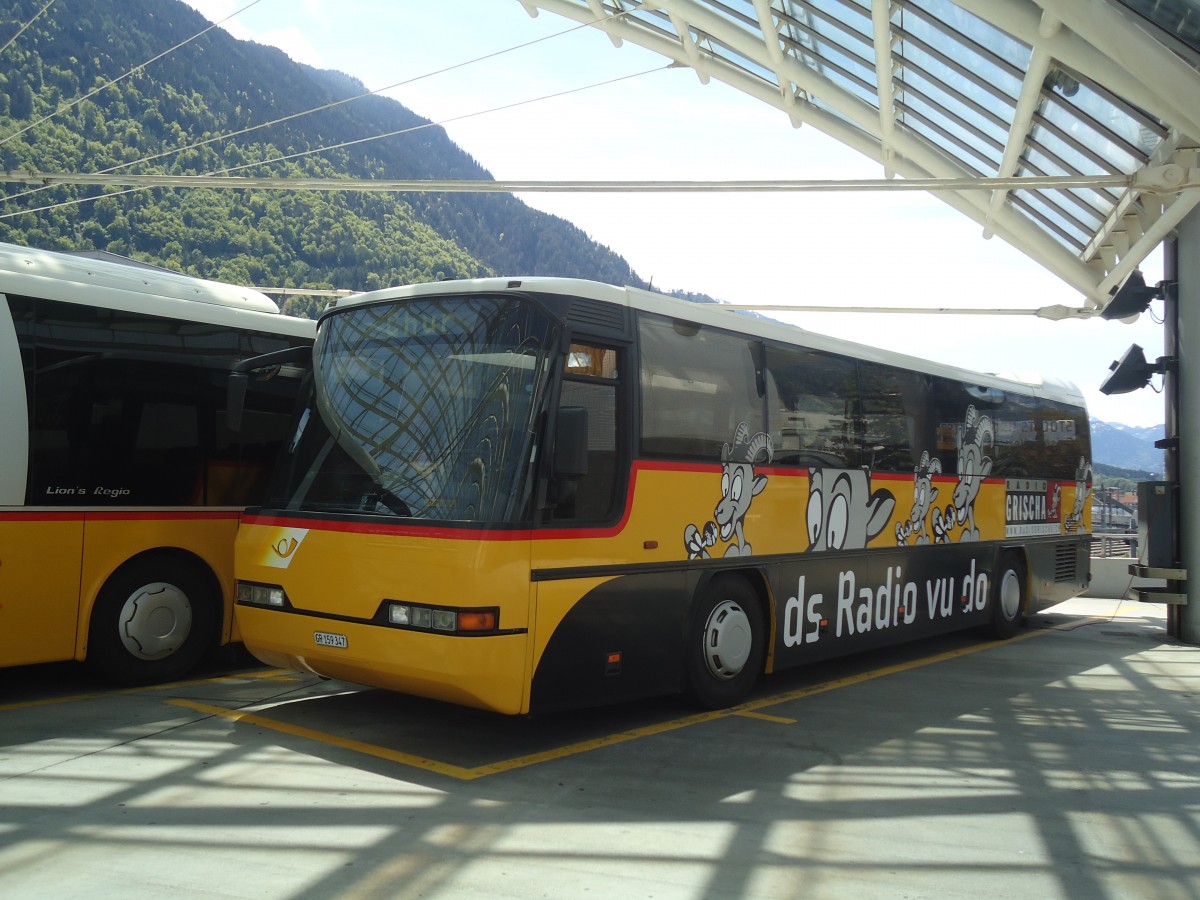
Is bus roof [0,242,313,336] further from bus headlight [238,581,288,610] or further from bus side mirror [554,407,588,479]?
bus side mirror [554,407,588,479]

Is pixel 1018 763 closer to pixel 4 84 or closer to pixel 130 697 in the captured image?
pixel 130 697

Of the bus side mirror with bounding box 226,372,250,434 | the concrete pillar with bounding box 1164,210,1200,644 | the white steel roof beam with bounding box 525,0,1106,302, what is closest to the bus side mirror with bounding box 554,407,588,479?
the bus side mirror with bounding box 226,372,250,434

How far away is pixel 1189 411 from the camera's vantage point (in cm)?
1338

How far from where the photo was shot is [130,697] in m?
8.22

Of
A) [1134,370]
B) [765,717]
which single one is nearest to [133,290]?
[765,717]

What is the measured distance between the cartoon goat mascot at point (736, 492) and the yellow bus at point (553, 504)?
0.07 feet

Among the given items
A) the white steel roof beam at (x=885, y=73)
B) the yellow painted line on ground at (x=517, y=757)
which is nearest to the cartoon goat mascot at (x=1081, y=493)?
the white steel roof beam at (x=885, y=73)

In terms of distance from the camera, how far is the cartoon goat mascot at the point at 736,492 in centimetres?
811

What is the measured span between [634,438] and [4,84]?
407 ft

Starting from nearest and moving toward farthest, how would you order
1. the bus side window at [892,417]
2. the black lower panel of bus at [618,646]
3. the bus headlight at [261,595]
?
the black lower panel of bus at [618,646], the bus headlight at [261,595], the bus side window at [892,417]

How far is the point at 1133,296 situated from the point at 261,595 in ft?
38.2

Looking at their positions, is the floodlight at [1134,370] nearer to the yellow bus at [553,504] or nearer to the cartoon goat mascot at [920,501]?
the cartoon goat mascot at [920,501]

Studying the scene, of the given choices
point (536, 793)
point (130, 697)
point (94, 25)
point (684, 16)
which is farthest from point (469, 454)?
point (94, 25)

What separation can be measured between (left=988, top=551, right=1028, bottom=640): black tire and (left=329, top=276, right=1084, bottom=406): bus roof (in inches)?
96.5
